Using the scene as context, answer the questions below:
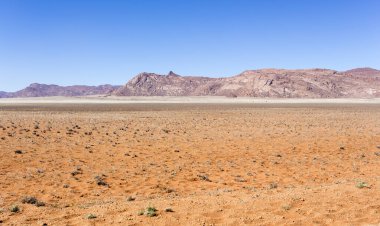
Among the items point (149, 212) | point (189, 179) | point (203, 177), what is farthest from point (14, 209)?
point (203, 177)

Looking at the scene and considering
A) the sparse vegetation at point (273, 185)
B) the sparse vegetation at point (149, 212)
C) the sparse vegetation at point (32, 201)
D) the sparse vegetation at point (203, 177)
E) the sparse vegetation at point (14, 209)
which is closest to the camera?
the sparse vegetation at point (149, 212)

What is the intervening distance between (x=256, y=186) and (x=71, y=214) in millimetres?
6490

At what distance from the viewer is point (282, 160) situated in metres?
18.2

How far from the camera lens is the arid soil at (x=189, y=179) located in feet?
30.1

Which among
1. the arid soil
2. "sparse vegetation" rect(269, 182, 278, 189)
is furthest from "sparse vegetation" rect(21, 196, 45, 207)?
"sparse vegetation" rect(269, 182, 278, 189)

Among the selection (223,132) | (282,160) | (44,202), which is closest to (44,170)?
(44,202)

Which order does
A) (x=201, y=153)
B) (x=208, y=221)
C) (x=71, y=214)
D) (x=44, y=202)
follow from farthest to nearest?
(x=201, y=153)
(x=44, y=202)
(x=71, y=214)
(x=208, y=221)

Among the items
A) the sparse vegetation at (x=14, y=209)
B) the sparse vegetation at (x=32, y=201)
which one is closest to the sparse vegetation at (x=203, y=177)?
the sparse vegetation at (x=32, y=201)

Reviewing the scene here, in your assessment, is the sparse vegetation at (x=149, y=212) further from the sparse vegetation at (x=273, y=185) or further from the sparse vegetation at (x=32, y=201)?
the sparse vegetation at (x=273, y=185)

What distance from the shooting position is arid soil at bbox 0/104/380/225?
30.1 feet

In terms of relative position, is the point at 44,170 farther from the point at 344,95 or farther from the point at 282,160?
the point at 344,95

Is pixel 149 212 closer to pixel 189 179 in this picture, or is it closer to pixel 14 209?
pixel 14 209

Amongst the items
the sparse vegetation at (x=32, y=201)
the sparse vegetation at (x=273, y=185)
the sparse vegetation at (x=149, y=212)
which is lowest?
the sparse vegetation at (x=273, y=185)

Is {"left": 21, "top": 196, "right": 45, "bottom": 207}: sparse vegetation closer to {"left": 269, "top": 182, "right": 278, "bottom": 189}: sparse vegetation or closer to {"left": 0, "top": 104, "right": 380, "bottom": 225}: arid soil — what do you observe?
{"left": 0, "top": 104, "right": 380, "bottom": 225}: arid soil
